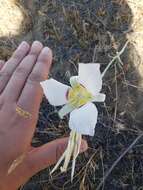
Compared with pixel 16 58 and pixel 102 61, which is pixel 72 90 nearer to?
pixel 16 58

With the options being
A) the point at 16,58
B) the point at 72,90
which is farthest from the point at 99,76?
the point at 16,58

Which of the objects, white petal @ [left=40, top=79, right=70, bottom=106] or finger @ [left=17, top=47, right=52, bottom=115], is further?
finger @ [left=17, top=47, right=52, bottom=115]

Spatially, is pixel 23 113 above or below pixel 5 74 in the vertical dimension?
below

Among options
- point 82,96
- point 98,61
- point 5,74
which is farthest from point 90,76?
point 98,61

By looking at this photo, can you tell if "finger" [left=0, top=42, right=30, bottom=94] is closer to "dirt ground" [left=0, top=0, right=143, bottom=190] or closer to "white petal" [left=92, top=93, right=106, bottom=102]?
"dirt ground" [left=0, top=0, right=143, bottom=190]

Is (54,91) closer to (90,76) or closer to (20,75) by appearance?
(90,76)

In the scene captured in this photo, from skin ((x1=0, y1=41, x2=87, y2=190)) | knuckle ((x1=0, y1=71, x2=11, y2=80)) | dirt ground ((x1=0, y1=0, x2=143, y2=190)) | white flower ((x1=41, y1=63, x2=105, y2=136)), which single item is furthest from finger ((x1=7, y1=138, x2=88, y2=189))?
dirt ground ((x1=0, y1=0, x2=143, y2=190))
